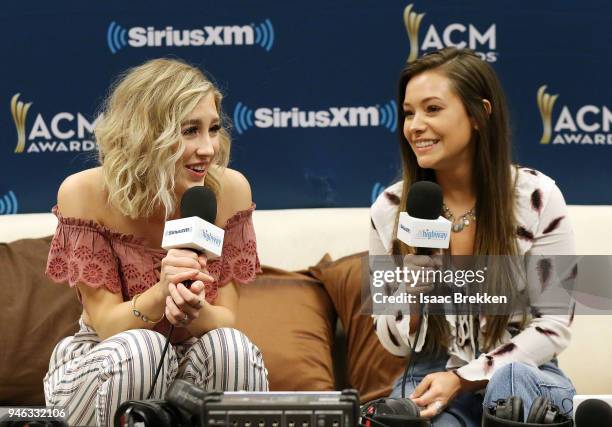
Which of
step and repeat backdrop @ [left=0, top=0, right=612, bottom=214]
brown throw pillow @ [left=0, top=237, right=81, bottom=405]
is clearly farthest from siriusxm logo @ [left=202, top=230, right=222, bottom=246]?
step and repeat backdrop @ [left=0, top=0, right=612, bottom=214]

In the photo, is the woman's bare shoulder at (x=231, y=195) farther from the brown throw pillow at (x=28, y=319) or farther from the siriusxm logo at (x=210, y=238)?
the brown throw pillow at (x=28, y=319)

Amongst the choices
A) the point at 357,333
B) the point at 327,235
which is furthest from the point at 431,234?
the point at 327,235

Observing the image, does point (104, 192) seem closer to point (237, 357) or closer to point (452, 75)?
point (237, 357)

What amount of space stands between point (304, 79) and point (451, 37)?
558 millimetres

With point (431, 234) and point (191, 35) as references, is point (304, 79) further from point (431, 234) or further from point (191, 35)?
point (431, 234)

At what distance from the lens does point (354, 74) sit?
3.80 meters

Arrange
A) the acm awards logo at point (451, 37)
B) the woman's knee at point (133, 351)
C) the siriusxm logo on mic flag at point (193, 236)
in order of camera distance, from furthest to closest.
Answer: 1. the acm awards logo at point (451, 37)
2. the woman's knee at point (133, 351)
3. the siriusxm logo on mic flag at point (193, 236)

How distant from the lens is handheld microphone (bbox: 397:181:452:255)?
7.09ft

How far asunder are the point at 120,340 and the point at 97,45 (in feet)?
5.64

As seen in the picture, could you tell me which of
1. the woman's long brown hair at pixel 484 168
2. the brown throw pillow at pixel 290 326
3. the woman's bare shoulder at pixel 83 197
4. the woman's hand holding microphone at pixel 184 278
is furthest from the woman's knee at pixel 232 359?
the brown throw pillow at pixel 290 326

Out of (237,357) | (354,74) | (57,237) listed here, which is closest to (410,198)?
(237,357)

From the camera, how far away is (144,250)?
262cm

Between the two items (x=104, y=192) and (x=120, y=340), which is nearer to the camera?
(x=120, y=340)

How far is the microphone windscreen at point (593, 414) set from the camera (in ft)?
6.31
